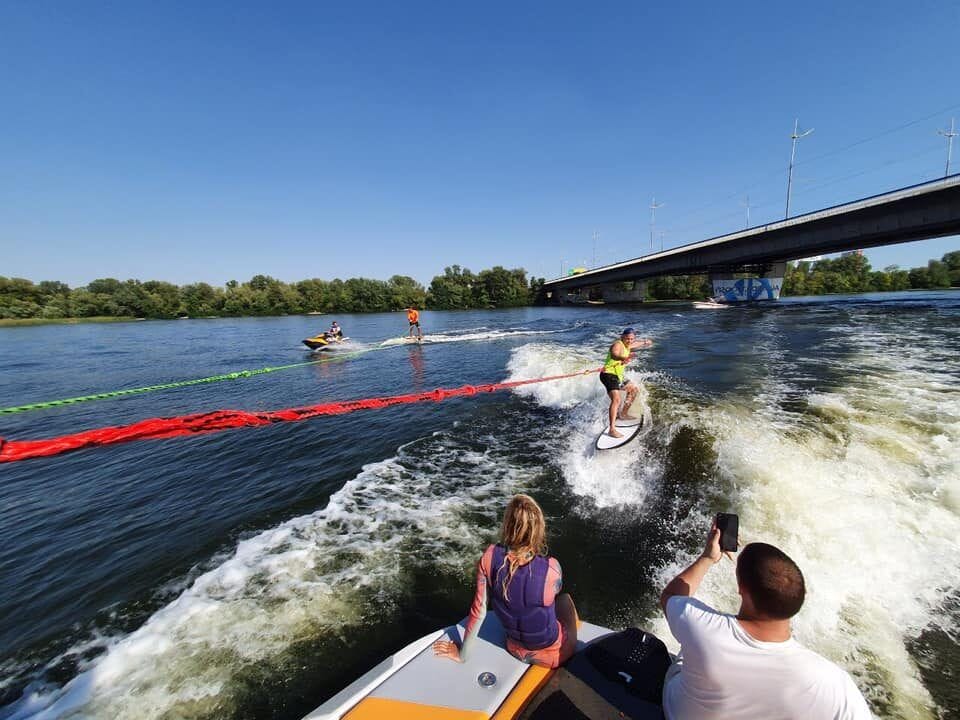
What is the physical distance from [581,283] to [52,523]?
8225 cm

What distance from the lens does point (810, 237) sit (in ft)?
125

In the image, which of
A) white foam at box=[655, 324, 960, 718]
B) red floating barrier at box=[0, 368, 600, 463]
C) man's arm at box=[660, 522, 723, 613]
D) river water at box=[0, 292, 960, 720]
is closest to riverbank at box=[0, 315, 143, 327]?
river water at box=[0, 292, 960, 720]

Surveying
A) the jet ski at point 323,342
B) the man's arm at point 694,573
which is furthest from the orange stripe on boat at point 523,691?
the jet ski at point 323,342

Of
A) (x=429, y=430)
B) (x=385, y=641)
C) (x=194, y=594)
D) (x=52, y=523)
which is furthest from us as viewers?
(x=429, y=430)

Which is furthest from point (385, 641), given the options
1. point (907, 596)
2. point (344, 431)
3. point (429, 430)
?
point (344, 431)

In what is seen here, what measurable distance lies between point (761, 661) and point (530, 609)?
1.45m

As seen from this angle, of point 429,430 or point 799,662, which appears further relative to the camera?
point 429,430

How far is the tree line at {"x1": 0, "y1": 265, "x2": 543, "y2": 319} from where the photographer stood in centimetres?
8350

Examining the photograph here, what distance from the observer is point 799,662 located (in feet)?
6.20

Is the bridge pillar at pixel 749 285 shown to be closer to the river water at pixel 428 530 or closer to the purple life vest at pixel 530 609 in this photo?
the river water at pixel 428 530

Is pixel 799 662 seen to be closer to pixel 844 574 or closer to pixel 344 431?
pixel 844 574

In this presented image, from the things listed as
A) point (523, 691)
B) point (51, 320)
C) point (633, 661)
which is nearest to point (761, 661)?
point (633, 661)

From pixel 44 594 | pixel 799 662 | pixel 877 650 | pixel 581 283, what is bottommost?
pixel 44 594

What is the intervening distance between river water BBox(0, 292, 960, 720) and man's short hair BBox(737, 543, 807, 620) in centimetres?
291
